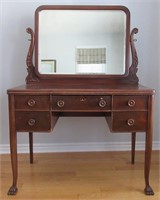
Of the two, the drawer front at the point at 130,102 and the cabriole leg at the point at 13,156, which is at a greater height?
the drawer front at the point at 130,102

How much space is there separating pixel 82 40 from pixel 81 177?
110cm

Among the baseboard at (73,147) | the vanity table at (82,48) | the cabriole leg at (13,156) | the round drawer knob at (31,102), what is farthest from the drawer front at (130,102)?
the baseboard at (73,147)

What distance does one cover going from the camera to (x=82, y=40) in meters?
1.96

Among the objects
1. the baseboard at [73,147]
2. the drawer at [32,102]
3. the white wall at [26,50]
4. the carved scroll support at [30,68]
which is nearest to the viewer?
the drawer at [32,102]

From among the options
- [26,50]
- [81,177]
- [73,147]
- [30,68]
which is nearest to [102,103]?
[81,177]

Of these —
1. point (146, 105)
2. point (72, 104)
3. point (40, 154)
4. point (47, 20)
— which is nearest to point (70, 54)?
point (47, 20)

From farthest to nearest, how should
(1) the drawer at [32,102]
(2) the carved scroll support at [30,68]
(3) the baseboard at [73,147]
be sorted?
(3) the baseboard at [73,147], (2) the carved scroll support at [30,68], (1) the drawer at [32,102]

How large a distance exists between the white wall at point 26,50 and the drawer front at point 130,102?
73 centimetres

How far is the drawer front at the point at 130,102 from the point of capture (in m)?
1.48

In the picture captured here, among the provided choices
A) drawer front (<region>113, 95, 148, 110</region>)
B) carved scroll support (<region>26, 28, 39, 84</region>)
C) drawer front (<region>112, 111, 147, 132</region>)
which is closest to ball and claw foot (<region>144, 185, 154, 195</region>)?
drawer front (<region>112, 111, 147, 132</region>)

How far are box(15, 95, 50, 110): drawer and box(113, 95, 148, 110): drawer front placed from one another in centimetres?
44

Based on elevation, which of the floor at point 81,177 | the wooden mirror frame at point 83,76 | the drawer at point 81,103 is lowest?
the floor at point 81,177

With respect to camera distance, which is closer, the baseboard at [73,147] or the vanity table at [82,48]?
the vanity table at [82,48]

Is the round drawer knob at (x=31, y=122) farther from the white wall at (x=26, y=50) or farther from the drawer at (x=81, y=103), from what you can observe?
the white wall at (x=26, y=50)
